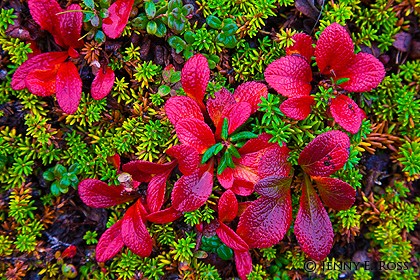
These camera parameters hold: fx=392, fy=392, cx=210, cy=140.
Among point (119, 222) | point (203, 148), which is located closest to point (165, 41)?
point (203, 148)

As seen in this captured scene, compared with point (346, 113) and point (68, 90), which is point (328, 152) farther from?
point (68, 90)

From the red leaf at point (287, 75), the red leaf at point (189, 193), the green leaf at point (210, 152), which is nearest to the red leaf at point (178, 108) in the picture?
the green leaf at point (210, 152)

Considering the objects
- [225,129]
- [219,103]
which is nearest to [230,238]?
[225,129]

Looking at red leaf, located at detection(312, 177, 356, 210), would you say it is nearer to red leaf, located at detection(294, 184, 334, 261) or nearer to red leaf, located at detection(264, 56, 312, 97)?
red leaf, located at detection(294, 184, 334, 261)

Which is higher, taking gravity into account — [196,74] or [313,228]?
[196,74]

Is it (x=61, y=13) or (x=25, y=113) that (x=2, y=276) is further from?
(x=61, y=13)

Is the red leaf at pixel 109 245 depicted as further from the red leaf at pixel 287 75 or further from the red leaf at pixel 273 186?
the red leaf at pixel 287 75
